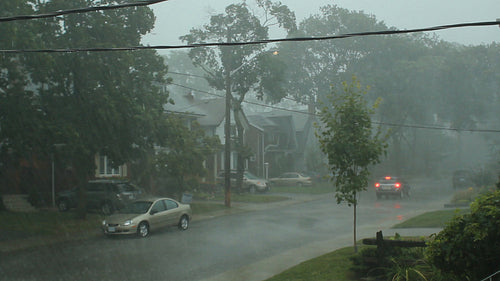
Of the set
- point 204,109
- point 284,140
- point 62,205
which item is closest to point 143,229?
point 62,205

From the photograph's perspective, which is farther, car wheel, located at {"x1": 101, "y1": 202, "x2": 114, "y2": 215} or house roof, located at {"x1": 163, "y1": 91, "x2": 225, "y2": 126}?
house roof, located at {"x1": 163, "y1": 91, "x2": 225, "y2": 126}

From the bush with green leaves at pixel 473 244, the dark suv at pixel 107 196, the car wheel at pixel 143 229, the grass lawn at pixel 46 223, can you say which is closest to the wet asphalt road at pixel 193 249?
the car wheel at pixel 143 229

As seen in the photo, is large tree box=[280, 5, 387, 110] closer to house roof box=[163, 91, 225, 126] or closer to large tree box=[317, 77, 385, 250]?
house roof box=[163, 91, 225, 126]

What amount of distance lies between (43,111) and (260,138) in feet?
113

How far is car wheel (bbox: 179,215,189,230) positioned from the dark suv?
205 inches

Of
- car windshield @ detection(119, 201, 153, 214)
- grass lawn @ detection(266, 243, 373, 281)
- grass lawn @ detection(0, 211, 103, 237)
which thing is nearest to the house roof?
grass lawn @ detection(0, 211, 103, 237)

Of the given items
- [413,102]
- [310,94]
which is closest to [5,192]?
[310,94]

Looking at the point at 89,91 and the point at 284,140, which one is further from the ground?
the point at 89,91

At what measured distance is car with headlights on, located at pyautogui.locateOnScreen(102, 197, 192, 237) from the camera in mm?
17234

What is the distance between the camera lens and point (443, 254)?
19.3 feet

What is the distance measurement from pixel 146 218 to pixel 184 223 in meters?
2.39

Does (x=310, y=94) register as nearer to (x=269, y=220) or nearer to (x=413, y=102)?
(x=413, y=102)

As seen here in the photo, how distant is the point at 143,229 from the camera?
1770 centimetres

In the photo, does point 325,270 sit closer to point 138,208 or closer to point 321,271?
point 321,271
